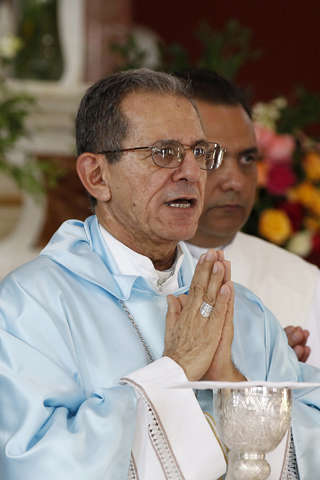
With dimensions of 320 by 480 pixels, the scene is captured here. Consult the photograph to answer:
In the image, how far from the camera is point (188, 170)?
2.10m

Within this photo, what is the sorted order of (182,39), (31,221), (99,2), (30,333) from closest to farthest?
(30,333) → (31,221) → (99,2) → (182,39)

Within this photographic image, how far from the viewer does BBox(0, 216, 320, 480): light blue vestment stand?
5.76 ft

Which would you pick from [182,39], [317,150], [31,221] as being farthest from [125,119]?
[182,39]

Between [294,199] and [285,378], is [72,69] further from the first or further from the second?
[285,378]

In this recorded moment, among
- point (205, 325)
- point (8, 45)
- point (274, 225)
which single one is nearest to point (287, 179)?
point (274, 225)

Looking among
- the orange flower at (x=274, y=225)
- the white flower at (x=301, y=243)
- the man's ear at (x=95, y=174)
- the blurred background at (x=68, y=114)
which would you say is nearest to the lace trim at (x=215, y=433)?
the man's ear at (x=95, y=174)

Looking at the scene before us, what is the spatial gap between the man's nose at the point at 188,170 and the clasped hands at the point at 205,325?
266 mm

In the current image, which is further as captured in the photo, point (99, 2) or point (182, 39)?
point (182, 39)

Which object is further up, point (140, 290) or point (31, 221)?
point (140, 290)

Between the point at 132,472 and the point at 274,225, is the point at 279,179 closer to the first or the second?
the point at 274,225

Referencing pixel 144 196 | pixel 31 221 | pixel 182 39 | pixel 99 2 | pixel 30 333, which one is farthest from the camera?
pixel 182 39

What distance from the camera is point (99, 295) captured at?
7.02 ft

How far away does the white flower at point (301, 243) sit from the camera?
4.38 m

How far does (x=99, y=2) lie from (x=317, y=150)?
67.9 inches
